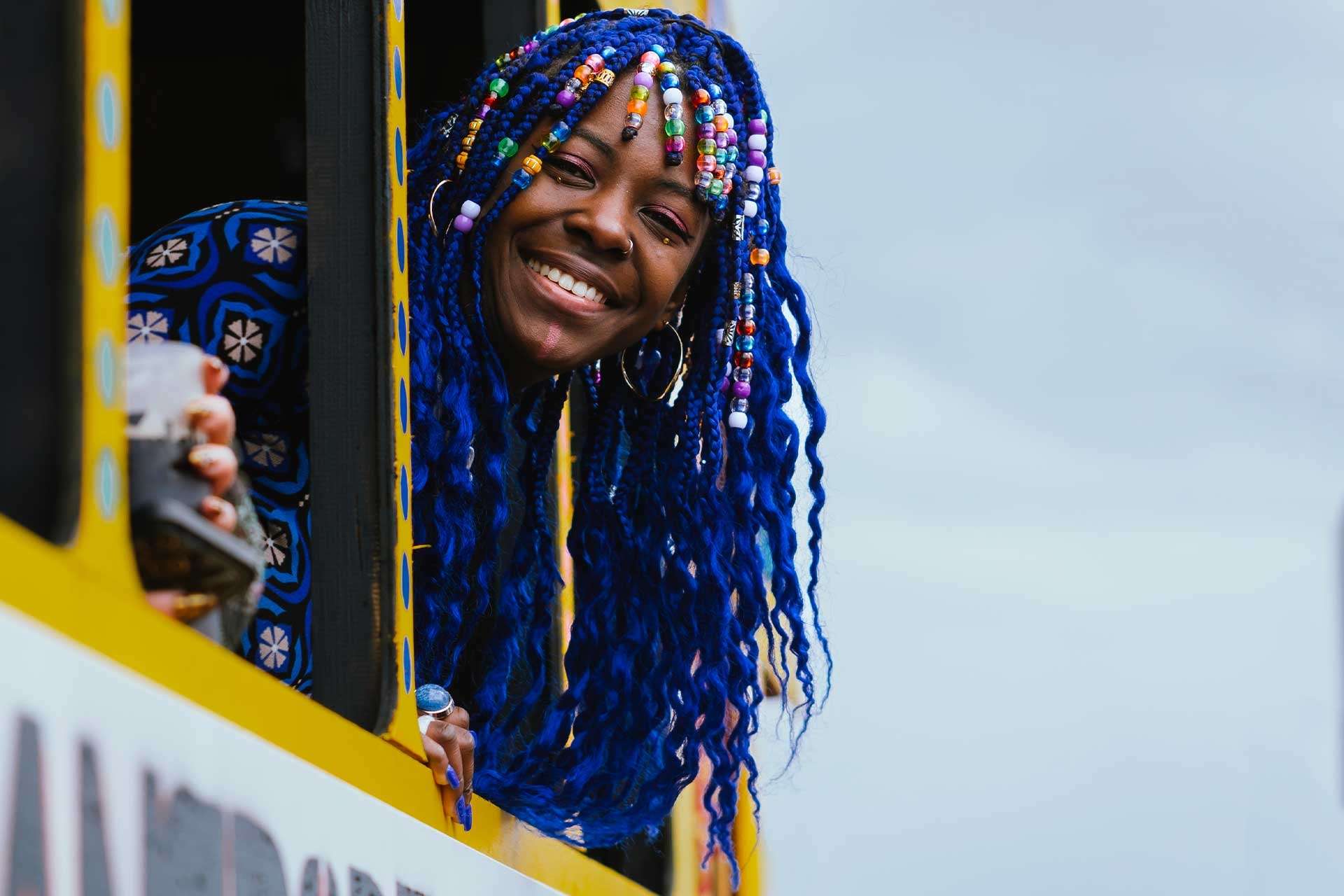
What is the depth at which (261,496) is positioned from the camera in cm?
185

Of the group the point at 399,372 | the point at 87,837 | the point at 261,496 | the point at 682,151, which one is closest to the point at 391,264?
the point at 399,372

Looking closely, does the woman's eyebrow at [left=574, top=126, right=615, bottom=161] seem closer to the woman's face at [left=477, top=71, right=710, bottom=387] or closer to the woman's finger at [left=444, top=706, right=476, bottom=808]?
the woman's face at [left=477, top=71, right=710, bottom=387]

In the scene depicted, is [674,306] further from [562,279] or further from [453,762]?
[453,762]

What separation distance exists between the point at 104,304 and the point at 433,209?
1144mm

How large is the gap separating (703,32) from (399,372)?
83 centimetres

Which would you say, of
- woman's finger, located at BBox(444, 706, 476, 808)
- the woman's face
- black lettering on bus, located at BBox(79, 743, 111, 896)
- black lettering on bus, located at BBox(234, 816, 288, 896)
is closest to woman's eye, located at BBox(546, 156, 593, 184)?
the woman's face

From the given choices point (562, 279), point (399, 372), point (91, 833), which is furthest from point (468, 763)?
point (91, 833)

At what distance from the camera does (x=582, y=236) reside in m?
2.19

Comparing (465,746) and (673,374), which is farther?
(673,374)

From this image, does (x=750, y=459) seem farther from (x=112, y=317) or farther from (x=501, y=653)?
(x=112, y=317)

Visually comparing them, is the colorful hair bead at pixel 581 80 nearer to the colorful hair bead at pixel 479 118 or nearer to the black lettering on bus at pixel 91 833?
the colorful hair bead at pixel 479 118

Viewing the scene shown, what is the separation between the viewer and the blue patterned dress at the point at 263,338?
179 centimetres

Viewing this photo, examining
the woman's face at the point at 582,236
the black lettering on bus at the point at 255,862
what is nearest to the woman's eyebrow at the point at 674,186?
the woman's face at the point at 582,236

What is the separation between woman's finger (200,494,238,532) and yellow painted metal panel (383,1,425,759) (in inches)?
14.7
